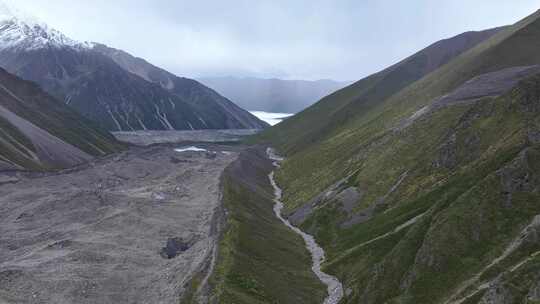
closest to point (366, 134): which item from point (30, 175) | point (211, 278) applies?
point (211, 278)

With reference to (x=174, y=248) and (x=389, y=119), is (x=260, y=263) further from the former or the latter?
(x=389, y=119)

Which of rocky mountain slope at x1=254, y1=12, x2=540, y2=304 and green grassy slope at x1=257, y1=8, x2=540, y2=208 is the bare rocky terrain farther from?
green grassy slope at x1=257, y1=8, x2=540, y2=208

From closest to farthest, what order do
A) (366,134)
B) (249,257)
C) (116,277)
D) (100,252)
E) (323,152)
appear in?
(249,257), (116,277), (100,252), (366,134), (323,152)

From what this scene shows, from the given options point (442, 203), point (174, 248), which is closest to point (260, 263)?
point (442, 203)

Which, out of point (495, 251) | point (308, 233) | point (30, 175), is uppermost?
point (30, 175)

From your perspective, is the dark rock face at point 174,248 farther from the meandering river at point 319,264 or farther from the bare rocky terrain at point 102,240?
the meandering river at point 319,264

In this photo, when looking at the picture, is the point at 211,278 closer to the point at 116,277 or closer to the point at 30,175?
the point at 116,277
